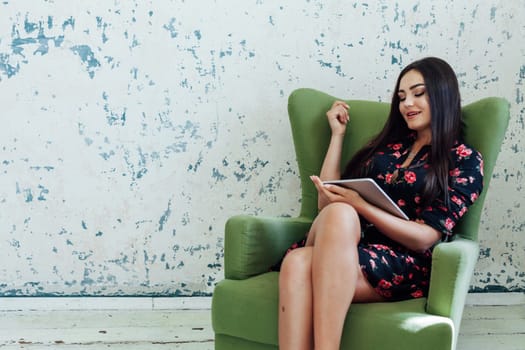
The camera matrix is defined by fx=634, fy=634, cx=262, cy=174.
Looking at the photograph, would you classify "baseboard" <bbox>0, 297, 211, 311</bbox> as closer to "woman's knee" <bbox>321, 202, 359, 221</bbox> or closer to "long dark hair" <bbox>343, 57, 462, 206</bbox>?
"long dark hair" <bbox>343, 57, 462, 206</bbox>

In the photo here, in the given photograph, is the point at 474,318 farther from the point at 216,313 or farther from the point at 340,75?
the point at 216,313

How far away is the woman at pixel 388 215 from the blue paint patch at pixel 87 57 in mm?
970

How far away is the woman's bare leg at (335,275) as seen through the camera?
1.56 metres

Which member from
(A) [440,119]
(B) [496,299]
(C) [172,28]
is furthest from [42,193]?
(B) [496,299]

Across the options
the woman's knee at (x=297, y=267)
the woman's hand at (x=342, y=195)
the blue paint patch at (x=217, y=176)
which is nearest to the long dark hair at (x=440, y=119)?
the woman's hand at (x=342, y=195)

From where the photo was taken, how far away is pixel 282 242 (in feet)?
6.63

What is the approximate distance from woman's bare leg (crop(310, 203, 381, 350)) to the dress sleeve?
26 centimetres

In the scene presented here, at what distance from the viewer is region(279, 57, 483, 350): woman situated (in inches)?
63.2

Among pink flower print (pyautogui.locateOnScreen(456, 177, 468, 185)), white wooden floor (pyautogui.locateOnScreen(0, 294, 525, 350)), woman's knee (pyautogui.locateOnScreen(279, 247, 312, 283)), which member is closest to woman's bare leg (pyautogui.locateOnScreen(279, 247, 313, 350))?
woman's knee (pyautogui.locateOnScreen(279, 247, 312, 283))

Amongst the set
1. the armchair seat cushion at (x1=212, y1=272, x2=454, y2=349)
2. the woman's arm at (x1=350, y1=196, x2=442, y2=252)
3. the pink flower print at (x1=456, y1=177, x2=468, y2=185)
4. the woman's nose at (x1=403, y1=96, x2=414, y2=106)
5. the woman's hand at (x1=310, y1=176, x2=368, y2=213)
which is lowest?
the armchair seat cushion at (x1=212, y1=272, x2=454, y2=349)

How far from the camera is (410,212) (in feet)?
6.35

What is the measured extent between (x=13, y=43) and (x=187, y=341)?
1336 mm

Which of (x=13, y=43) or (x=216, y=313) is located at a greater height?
(x=13, y=43)

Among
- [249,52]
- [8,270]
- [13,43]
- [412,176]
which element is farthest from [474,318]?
[13,43]
